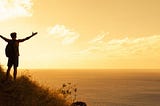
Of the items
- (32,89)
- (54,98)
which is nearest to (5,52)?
(32,89)

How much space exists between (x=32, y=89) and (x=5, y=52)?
2146 millimetres

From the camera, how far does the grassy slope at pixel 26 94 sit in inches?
558

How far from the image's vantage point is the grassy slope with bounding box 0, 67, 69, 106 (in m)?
14.2

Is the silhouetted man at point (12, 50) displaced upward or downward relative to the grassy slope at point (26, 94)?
upward

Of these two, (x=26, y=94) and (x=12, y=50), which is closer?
(x=26, y=94)

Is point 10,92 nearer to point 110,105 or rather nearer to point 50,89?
point 50,89

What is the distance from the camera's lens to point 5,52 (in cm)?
1691

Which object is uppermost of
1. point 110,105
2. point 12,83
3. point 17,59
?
point 17,59

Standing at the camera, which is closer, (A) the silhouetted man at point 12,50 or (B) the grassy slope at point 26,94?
(B) the grassy slope at point 26,94

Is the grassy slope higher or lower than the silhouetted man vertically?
lower

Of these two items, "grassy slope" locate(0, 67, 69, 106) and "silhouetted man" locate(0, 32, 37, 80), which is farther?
"silhouetted man" locate(0, 32, 37, 80)

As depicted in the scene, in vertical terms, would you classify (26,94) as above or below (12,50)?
below

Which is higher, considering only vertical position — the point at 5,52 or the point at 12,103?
the point at 5,52

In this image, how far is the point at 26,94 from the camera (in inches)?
609
